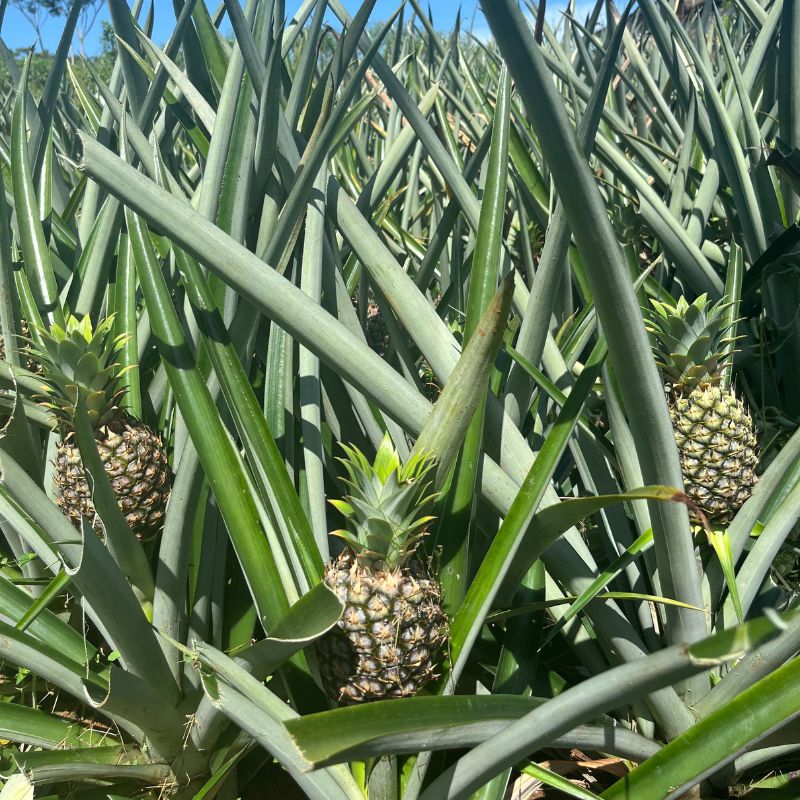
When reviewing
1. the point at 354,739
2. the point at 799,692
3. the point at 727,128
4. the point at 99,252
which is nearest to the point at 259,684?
the point at 354,739

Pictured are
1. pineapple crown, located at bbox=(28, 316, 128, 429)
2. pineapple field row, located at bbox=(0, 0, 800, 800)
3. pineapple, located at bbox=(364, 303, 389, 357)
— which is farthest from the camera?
pineapple, located at bbox=(364, 303, 389, 357)

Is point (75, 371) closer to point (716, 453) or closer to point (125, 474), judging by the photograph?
point (125, 474)

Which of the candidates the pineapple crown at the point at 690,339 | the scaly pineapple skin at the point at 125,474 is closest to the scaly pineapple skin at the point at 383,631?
the scaly pineapple skin at the point at 125,474

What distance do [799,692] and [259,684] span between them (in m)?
0.49

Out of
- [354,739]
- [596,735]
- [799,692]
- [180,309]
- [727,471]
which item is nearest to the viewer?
[354,739]

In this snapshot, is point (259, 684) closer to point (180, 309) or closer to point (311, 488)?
point (311, 488)

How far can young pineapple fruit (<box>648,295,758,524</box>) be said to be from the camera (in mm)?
958

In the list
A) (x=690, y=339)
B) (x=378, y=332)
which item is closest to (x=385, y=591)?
(x=690, y=339)

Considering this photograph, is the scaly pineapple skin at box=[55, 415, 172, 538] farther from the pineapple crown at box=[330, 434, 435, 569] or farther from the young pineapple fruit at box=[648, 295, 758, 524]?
the young pineapple fruit at box=[648, 295, 758, 524]

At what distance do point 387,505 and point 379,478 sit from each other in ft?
0.14

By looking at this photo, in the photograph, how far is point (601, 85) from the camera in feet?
2.40

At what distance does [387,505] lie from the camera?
0.68 metres

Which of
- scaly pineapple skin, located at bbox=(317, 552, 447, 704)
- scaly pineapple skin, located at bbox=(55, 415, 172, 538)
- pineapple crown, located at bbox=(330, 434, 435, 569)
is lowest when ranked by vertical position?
scaly pineapple skin, located at bbox=(317, 552, 447, 704)

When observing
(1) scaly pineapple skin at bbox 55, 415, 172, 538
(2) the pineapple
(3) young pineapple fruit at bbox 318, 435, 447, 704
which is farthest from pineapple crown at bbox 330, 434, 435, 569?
(2) the pineapple
